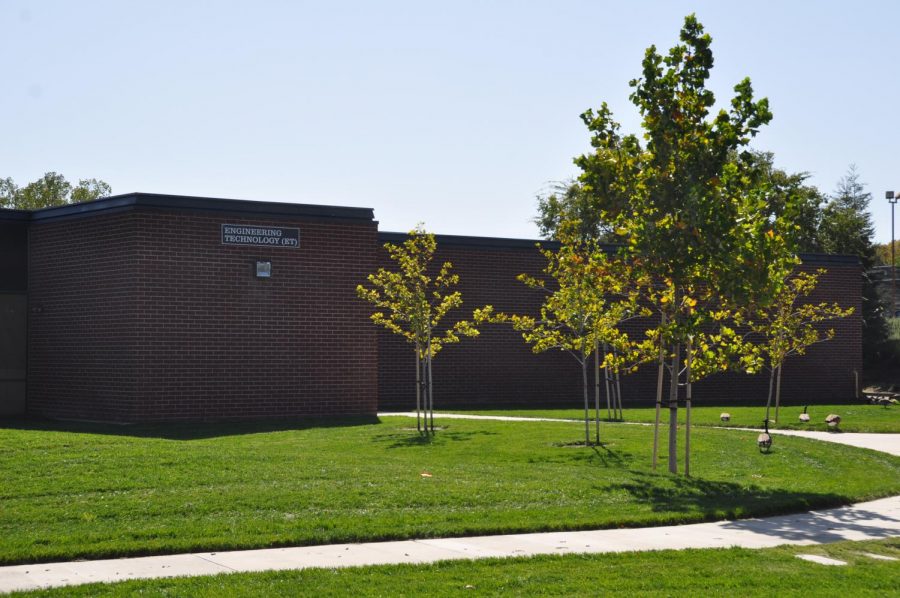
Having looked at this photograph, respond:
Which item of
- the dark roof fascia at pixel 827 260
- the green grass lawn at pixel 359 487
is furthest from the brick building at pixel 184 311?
the dark roof fascia at pixel 827 260

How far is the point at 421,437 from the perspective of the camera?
20.6 meters

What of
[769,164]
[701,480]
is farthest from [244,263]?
[769,164]

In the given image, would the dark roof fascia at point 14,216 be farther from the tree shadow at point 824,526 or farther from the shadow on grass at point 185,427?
the tree shadow at point 824,526

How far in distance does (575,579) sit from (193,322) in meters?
16.3

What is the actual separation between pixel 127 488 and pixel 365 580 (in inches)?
204

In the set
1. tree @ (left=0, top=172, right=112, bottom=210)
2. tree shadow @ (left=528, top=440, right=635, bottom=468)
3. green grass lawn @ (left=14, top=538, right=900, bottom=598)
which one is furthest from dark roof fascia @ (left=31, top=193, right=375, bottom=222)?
tree @ (left=0, top=172, right=112, bottom=210)

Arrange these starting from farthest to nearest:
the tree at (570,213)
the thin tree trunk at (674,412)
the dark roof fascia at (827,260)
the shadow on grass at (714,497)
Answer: the tree at (570,213) < the dark roof fascia at (827,260) < the thin tree trunk at (674,412) < the shadow on grass at (714,497)

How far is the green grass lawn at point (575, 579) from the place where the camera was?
8461 mm

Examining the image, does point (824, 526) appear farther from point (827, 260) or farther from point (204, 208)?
point (827, 260)

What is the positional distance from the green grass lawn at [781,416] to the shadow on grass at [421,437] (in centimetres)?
635

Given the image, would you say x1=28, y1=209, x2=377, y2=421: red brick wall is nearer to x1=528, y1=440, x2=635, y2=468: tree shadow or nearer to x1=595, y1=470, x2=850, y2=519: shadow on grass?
x1=528, y1=440, x2=635, y2=468: tree shadow

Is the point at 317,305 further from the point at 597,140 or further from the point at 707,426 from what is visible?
the point at 597,140

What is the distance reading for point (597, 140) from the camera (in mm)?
15500

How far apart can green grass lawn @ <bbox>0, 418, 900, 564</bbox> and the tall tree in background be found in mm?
36234
